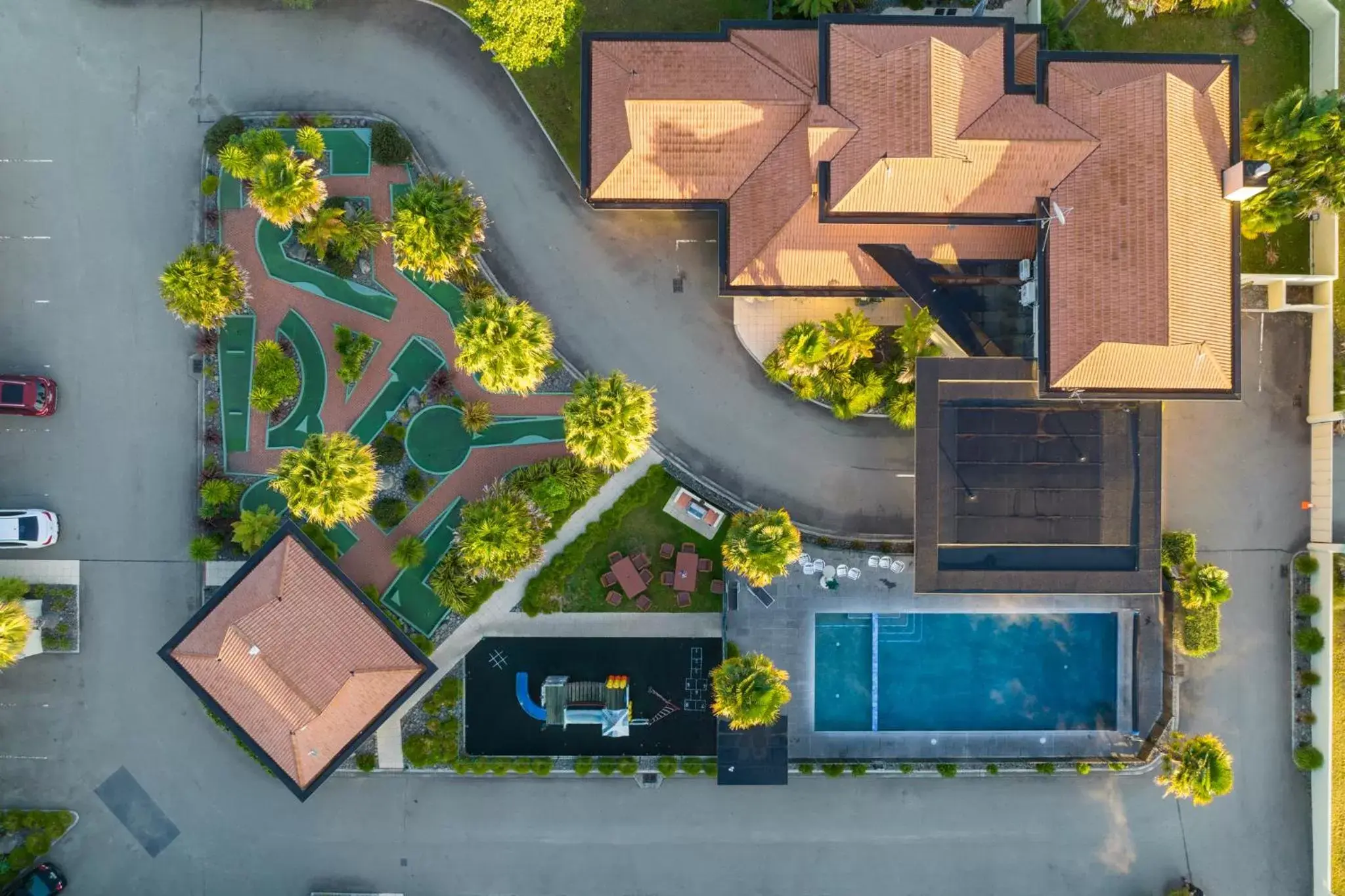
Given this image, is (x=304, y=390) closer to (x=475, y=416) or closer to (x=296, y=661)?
(x=475, y=416)

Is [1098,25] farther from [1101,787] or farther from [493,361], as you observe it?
[1101,787]

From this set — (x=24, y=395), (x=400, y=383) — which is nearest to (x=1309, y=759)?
(x=400, y=383)

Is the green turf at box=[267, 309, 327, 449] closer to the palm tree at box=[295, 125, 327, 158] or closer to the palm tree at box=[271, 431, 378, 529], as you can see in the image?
the palm tree at box=[271, 431, 378, 529]

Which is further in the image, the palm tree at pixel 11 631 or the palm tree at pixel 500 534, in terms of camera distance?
the palm tree at pixel 500 534

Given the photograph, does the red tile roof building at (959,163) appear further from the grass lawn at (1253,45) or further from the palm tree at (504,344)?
the palm tree at (504,344)

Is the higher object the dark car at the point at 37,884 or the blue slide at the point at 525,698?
the blue slide at the point at 525,698

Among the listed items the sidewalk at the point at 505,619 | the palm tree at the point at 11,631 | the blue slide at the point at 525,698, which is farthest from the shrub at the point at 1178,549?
the palm tree at the point at 11,631

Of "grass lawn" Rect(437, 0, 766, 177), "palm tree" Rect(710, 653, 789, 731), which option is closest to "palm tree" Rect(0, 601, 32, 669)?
"palm tree" Rect(710, 653, 789, 731)
